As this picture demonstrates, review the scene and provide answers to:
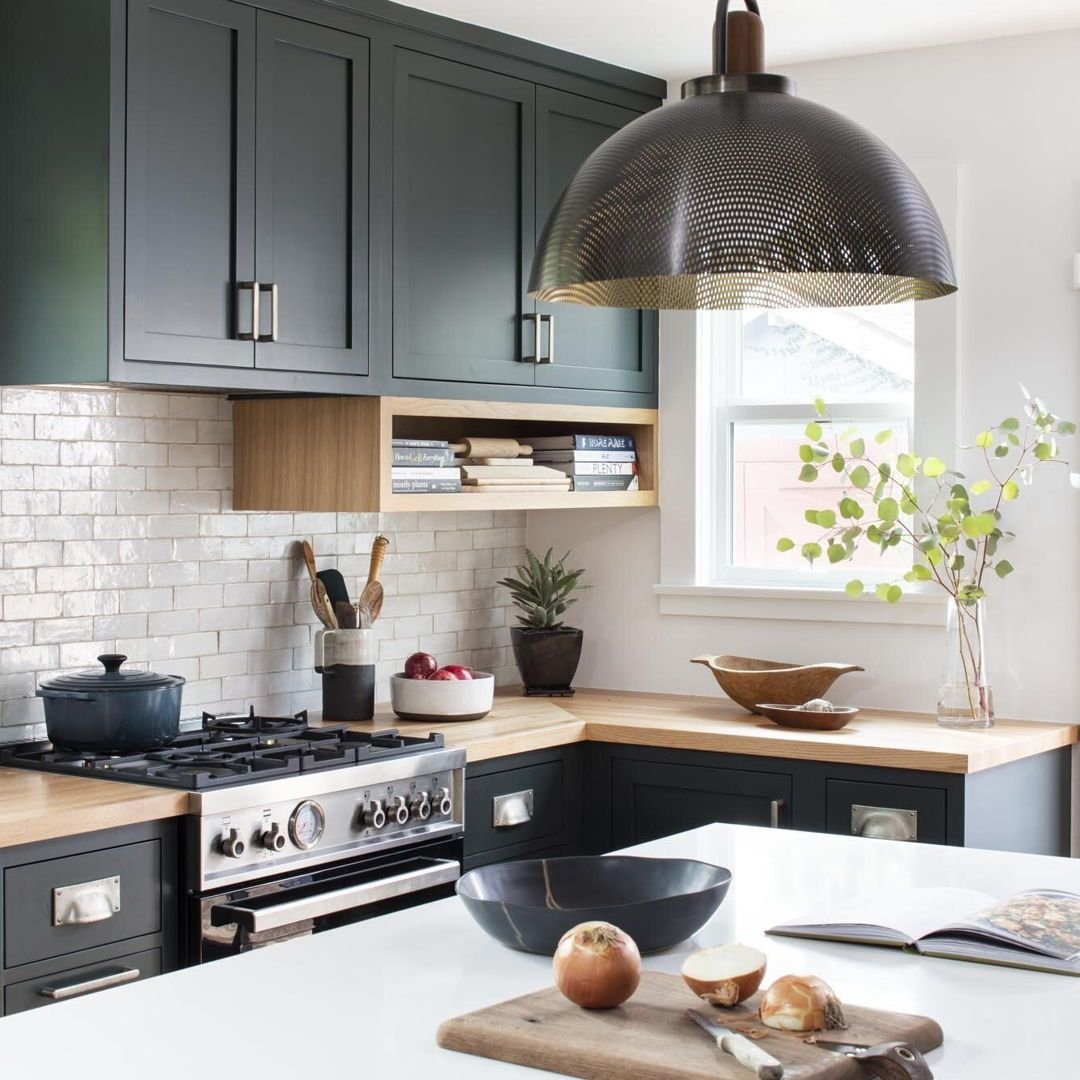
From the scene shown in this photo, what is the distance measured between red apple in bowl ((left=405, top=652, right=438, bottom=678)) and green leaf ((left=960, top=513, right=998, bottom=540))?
1.37 metres

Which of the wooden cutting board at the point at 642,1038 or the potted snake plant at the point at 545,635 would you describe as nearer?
the wooden cutting board at the point at 642,1038

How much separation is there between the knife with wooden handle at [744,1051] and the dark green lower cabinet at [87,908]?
1544mm

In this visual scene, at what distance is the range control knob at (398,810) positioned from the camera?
348 cm

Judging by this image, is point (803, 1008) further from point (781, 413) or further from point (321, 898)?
point (781, 413)

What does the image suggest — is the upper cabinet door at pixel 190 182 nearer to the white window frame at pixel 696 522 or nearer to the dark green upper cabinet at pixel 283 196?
the dark green upper cabinet at pixel 283 196

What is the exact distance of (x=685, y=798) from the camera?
13.0ft

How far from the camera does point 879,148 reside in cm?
189

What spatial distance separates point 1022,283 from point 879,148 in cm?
241

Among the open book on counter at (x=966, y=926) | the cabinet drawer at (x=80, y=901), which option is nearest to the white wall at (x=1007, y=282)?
the open book on counter at (x=966, y=926)

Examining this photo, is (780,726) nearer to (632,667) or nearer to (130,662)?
(632,667)

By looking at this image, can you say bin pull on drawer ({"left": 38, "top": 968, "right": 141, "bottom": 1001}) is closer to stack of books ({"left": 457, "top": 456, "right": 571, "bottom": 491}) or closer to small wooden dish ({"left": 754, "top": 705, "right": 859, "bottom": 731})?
stack of books ({"left": 457, "top": 456, "right": 571, "bottom": 491})

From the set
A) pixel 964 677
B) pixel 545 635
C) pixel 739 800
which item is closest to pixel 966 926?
pixel 739 800

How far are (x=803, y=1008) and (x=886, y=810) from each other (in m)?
2.16

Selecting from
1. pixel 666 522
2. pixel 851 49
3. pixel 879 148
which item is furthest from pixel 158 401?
pixel 879 148
